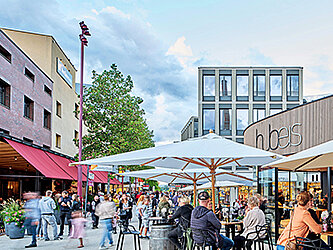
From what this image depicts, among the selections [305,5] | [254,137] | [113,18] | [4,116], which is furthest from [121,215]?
[113,18]

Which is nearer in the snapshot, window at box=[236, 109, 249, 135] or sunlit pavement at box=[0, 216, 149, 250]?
sunlit pavement at box=[0, 216, 149, 250]

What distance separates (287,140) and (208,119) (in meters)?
37.7

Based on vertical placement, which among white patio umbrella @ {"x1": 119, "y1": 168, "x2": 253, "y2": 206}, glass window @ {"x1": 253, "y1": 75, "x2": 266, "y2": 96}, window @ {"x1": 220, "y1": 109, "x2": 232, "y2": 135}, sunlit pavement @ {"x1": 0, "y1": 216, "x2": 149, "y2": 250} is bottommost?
sunlit pavement @ {"x1": 0, "y1": 216, "x2": 149, "y2": 250}

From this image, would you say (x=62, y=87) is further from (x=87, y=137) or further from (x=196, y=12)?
(x=196, y=12)

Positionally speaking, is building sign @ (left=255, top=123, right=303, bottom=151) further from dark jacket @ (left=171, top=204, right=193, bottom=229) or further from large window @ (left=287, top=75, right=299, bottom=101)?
large window @ (left=287, top=75, right=299, bottom=101)

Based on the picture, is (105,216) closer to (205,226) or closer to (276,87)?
(205,226)

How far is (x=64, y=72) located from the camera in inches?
1585

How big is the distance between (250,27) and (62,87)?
22.2 metres

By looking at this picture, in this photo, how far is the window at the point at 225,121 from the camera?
52812 mm

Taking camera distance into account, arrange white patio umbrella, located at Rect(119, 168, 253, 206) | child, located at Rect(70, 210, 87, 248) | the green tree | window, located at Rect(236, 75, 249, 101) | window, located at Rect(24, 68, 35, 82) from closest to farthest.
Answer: white patio umbrella, located at Rect(119, 168, 253, 206)
child, located at Rect(70, 210, 87, 248)
window, located at Rect(24, 68, 35, 82)
the green tree
window, located at Rect(236, 75, 249, 101)

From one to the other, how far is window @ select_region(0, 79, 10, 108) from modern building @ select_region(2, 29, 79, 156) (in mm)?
10505

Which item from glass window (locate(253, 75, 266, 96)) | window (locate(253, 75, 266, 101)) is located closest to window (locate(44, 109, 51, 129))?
window (locate(253, 75, 266, 101))

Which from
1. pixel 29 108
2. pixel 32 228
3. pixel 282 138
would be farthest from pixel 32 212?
pixel 29 108

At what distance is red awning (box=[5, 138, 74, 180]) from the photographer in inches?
774
